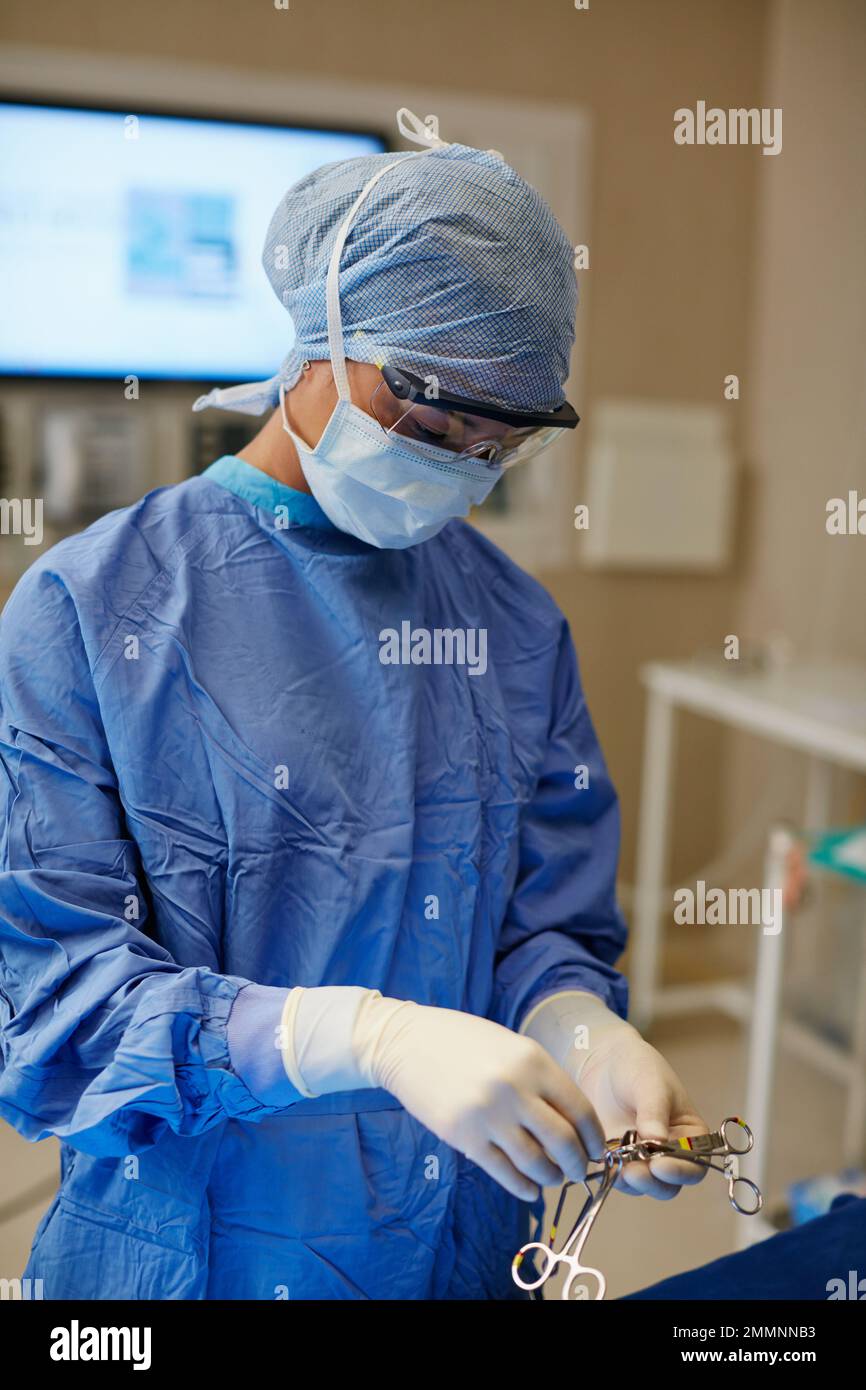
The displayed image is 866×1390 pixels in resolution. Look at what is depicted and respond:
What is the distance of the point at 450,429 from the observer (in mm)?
904

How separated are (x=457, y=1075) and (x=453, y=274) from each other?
20.9 inches

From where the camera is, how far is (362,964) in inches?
35.7

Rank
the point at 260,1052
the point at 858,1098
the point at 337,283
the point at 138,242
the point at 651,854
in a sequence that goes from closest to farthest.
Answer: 1. the point at 260,1052
2. the point at 337,283
3. the point at 138,242
4. the point at 858,1098
5. the point at 651,854

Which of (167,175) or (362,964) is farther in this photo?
(167,175)

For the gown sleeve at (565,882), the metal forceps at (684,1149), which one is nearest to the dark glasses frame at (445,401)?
the gown sleeve at (565,882)

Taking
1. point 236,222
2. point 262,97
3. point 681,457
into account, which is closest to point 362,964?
point 236,222

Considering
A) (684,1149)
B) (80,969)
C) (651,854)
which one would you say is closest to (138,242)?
(651,854)

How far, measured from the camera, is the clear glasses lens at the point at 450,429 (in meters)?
0.89

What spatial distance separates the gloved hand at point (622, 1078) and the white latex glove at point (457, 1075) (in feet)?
0.25

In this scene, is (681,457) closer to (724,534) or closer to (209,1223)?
(724,534)

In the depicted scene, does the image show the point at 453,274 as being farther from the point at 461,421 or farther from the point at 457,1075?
the point at 457,1075

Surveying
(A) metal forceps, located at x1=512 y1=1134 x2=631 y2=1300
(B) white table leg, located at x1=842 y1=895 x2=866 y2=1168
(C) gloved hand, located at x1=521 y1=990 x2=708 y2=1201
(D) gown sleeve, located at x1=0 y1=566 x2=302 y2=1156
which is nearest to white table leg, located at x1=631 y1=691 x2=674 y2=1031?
(B) white table leg, located at x1=842 y1=895 x2=866 y2=1168

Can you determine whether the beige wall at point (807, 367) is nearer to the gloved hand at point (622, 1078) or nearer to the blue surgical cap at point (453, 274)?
the blue surgical cap at point (453, 274)
